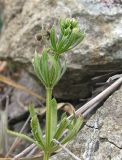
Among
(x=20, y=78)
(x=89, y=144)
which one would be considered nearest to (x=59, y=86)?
(x=89, y=144)

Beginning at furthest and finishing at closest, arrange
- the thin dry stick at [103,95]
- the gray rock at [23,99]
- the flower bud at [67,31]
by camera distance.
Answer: the gray rock at [23,99] < the thin dry stick at [103,95] < the flower bud at [67,31]

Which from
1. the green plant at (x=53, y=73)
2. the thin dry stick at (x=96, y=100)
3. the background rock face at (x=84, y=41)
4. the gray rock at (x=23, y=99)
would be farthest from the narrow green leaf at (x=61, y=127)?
the gray rock at (x=23, y=99)

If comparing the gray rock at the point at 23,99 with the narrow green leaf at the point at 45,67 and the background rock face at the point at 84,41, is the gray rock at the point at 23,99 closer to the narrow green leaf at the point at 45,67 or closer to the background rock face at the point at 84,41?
the background rock face at the point at 84,41

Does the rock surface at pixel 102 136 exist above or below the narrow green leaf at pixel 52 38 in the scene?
below

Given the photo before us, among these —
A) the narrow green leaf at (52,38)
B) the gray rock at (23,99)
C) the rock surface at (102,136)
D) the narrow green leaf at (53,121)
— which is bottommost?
the gray rock at (23,99)

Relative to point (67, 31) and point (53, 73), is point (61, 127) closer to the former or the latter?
point (53, 73)


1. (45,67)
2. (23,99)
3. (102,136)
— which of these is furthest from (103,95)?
(23,99)
